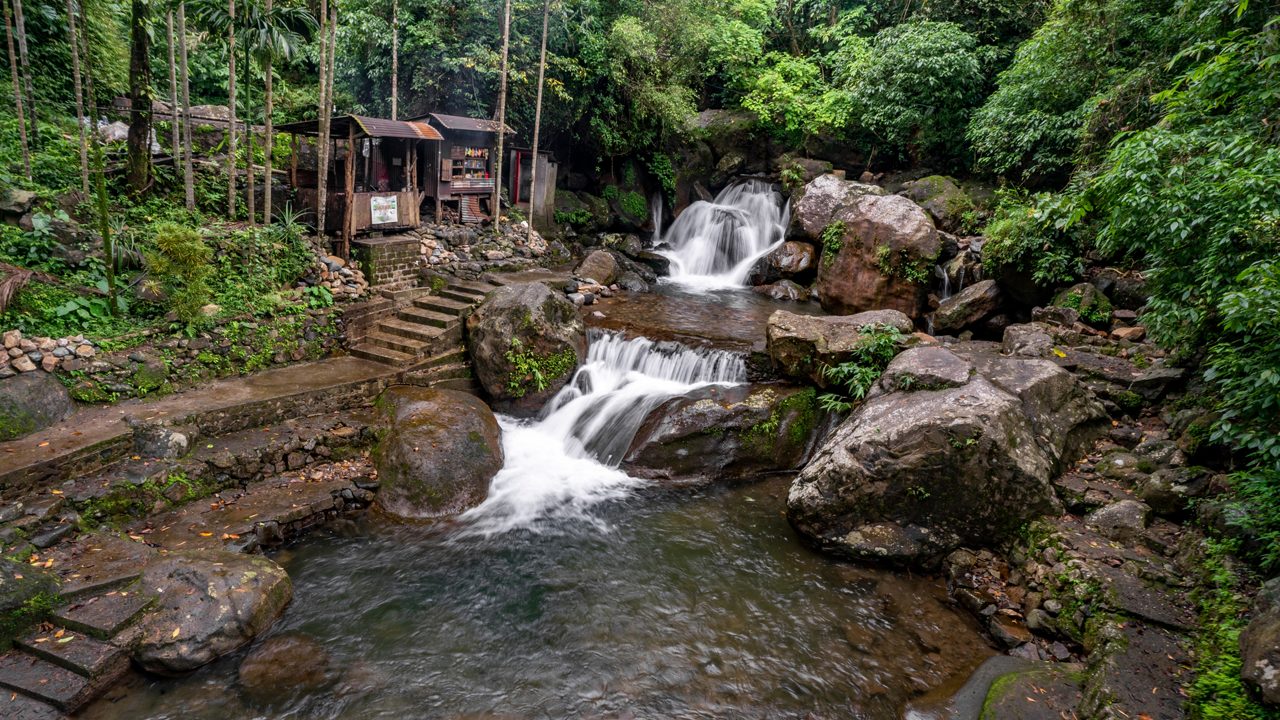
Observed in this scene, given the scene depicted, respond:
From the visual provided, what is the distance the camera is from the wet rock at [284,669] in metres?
5.94

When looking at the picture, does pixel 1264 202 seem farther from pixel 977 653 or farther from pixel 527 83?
pixel 527 83

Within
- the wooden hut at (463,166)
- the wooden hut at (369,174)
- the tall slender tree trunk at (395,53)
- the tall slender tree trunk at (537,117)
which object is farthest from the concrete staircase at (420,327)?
the tall slender tree trunk at (395,53)

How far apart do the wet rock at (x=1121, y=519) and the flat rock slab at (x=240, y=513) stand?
9774 mm

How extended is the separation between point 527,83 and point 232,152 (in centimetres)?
898

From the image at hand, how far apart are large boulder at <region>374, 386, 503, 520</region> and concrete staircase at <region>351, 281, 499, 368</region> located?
1650mm

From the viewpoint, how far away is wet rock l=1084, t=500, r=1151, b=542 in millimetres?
6812

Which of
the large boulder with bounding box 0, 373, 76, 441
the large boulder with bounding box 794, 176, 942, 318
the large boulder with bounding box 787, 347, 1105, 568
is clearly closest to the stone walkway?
the large boulder with bounding box 0, 373, 76, 441

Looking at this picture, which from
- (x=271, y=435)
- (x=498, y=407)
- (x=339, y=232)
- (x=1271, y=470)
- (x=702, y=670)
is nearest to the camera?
(x=1271, y=470)

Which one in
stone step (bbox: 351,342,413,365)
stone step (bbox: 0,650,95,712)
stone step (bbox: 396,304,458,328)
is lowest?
stone step (bbox: 0,650,95,712)

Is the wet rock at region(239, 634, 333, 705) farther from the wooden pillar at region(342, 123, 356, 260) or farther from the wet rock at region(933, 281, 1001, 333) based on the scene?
the wet rock at region(933, 281, 1001, 333)

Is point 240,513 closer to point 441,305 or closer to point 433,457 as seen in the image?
point 433,457

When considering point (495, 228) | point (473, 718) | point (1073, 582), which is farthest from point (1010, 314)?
point (495, 228)

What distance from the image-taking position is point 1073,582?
6.47 meters

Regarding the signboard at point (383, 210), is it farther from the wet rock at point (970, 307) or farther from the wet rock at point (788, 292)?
the wet rock at point (970, 307)
